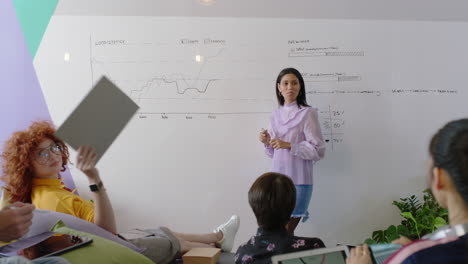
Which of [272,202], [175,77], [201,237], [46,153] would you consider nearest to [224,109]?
[175,77]

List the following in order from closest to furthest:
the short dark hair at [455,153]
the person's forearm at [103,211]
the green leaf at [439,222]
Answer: the short dark hair at [455,153]
the person's forearm at [103,211]
the green leaf at [439,222]

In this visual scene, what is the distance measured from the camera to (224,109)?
304 cm

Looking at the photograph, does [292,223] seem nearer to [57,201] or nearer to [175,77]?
[175,77]

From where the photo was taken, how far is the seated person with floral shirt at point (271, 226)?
A: 4.57 feet

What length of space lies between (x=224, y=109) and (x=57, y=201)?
5.06 feet

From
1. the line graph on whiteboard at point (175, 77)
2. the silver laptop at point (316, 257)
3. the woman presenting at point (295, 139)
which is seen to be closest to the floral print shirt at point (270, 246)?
the silver laptop at point (316, 257)

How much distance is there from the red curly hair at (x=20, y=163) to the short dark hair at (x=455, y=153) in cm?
174

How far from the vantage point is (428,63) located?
3.11m

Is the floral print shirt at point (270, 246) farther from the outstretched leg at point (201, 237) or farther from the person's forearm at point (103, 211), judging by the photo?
the outstretched leg at point (201, 237)

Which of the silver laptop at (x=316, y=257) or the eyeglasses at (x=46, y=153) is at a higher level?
the eyeglasses at (x=46, y=153)

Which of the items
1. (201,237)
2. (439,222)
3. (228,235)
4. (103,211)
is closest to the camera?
(103,211)

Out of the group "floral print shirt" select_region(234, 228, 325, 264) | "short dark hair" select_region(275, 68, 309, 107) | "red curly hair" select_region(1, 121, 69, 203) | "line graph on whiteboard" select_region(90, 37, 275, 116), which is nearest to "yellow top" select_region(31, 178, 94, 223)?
"red curly hair" select_region(1, 121, 69, 203)

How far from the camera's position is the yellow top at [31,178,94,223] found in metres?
1.76

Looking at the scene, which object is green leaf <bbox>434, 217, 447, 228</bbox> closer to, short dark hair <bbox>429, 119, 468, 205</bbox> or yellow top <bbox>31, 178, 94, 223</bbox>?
short dark hair <bbox>429, 119, 468, 205</bbox>
